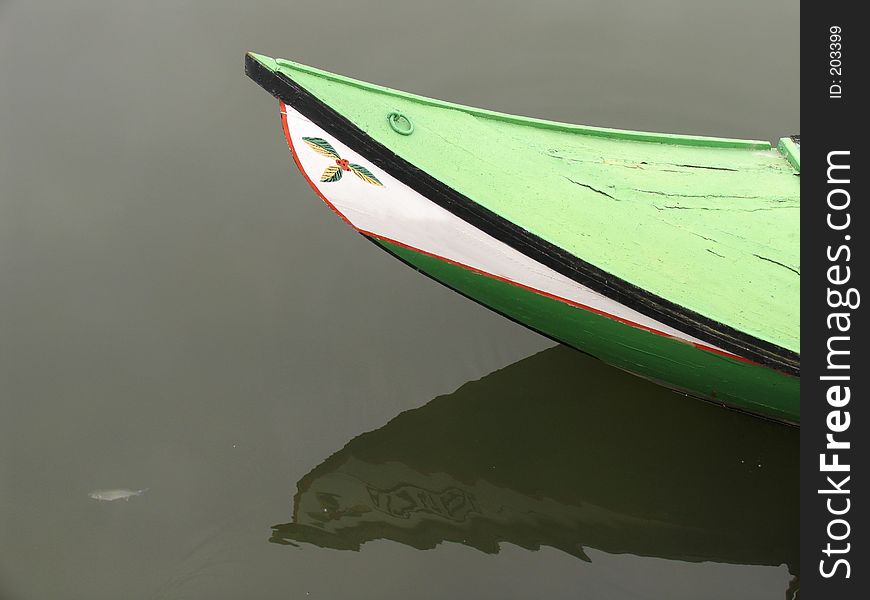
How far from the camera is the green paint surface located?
3762mm

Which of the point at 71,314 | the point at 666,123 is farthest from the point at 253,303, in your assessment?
the point at 666,123

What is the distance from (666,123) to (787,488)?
7.49 feet

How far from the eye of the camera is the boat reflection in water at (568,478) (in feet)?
13.0

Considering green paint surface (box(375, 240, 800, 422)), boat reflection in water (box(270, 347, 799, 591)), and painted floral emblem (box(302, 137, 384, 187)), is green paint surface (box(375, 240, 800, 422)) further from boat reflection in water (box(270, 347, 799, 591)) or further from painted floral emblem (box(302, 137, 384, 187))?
painted floral emblem (box(302, 137, 384, 187))

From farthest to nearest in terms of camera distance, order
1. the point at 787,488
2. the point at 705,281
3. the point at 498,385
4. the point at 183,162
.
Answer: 1. the point at 183,162
2. the point at 498,385
3. the point at 787,488
4. the point at 705,281

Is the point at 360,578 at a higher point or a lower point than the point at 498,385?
lower

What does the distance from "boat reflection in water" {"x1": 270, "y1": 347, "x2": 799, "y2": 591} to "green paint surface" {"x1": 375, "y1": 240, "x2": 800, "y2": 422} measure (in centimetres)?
23

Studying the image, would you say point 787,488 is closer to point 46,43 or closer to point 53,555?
point 53,555

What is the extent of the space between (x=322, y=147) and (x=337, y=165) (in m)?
0.09

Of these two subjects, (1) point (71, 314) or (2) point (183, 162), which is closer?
(1) point (71, 314)

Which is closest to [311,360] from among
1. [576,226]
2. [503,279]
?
[503,279]

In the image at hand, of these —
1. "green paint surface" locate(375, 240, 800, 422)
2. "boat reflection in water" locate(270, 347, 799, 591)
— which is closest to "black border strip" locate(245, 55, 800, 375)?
"green paint surface" locate(375, 240, 800, 422)

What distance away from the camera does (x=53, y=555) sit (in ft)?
12.8

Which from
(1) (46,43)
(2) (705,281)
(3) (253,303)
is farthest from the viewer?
(1) (46,43)
